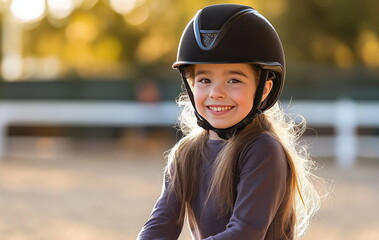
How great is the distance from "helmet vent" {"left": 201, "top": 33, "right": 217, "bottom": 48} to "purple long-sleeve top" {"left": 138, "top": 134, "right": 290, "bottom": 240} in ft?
1.18

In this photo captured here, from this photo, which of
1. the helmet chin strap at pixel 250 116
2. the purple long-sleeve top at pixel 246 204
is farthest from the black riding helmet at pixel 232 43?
the purple long-sleeve top at pixel 246 204

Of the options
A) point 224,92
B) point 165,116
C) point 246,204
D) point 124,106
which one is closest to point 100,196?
point 165,116

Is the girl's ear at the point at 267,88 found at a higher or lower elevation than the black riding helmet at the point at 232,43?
lower

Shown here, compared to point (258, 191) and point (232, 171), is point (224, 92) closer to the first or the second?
point (232, 171)

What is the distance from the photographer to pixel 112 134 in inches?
743

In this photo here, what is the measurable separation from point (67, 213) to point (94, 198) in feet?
3.72

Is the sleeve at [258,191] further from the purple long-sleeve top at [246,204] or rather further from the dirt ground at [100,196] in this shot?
the dirt ground at [100,196]

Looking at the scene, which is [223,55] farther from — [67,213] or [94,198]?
[94,198]

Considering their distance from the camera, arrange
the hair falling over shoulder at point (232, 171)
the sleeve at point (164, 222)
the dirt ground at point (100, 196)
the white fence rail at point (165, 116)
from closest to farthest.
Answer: the hair falling over shoulder at point (232, 171) < the sleeve at point (164, 222) < the dirt ground at point (100, 196) < the white fence rail at point (165, 116)

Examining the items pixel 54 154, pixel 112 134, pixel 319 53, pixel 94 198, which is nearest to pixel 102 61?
pixel 112 134

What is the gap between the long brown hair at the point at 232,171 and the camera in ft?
8.74

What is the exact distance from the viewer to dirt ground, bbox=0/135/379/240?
7.12 m

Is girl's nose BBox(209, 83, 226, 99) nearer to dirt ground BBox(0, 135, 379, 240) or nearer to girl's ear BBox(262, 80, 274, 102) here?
girl's ear BBox(262, 80, 274, 102)

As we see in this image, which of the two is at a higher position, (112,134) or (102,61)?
(102,61)
